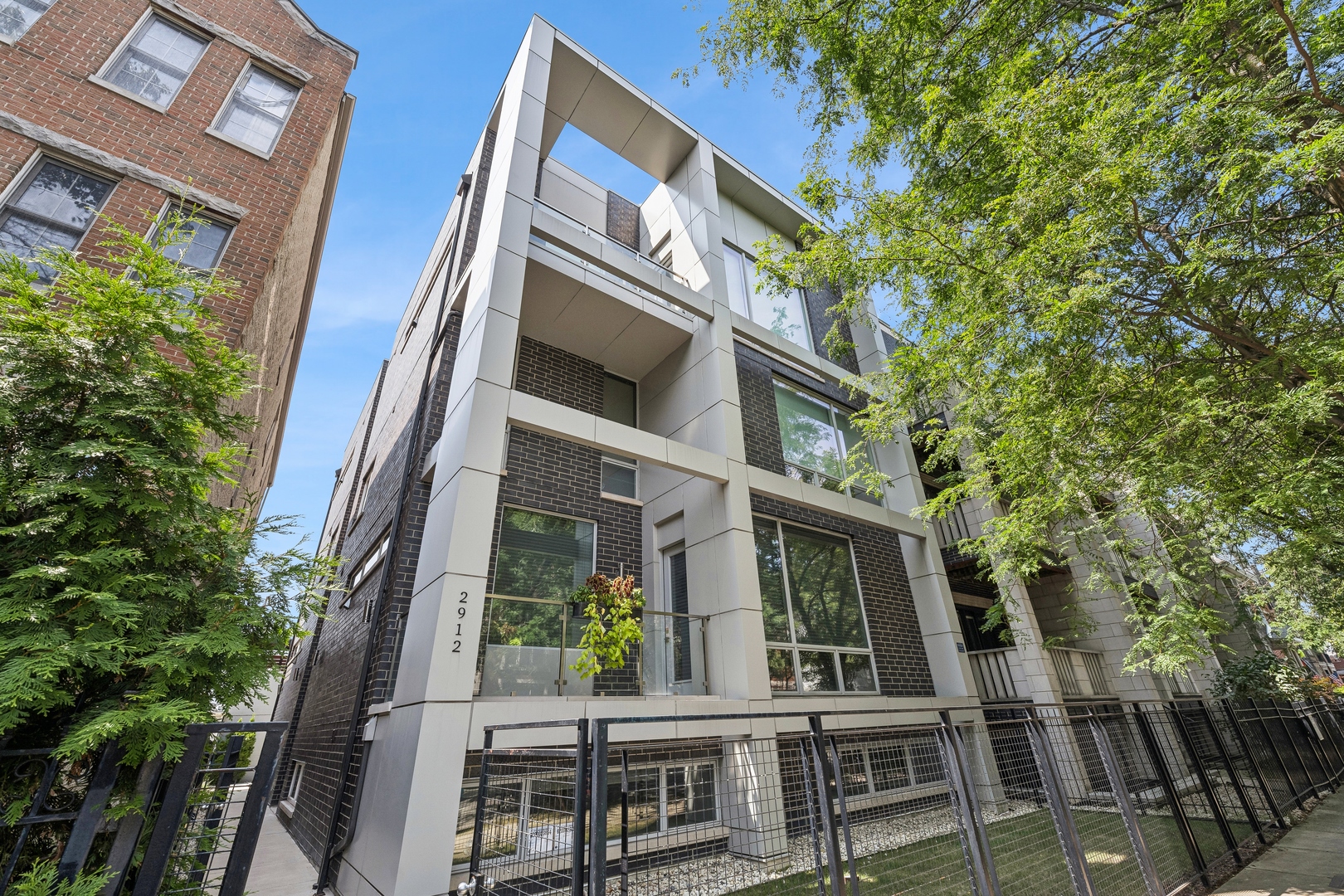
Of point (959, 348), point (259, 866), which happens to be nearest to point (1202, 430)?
point (959, 348)

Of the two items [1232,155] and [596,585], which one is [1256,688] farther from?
[596,585]

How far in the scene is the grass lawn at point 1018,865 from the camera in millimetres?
4453

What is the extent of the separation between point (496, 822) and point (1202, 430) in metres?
7.56

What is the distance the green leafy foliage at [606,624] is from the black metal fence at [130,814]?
325 centimetres

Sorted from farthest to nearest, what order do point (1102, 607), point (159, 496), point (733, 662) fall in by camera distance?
point (1102, 607) < point (733, 662) < point (159, 496)

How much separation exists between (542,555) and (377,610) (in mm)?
2148

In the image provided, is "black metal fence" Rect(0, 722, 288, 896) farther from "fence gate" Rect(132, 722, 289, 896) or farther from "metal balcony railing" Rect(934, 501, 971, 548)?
"metal balcony railing" Rect(934, 501, 971, 548)

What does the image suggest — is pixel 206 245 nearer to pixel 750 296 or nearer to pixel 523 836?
pixel 523 836

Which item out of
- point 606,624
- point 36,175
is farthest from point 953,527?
point 36,175

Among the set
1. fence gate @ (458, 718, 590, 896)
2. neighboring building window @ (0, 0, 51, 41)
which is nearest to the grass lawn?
fence gate @ (458, 718, 590, 896)

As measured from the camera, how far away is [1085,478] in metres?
5.97

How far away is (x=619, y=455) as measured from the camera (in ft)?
28.2

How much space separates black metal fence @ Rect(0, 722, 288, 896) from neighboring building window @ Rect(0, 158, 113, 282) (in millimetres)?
5466

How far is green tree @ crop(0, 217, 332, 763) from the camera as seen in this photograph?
241 centimetres
